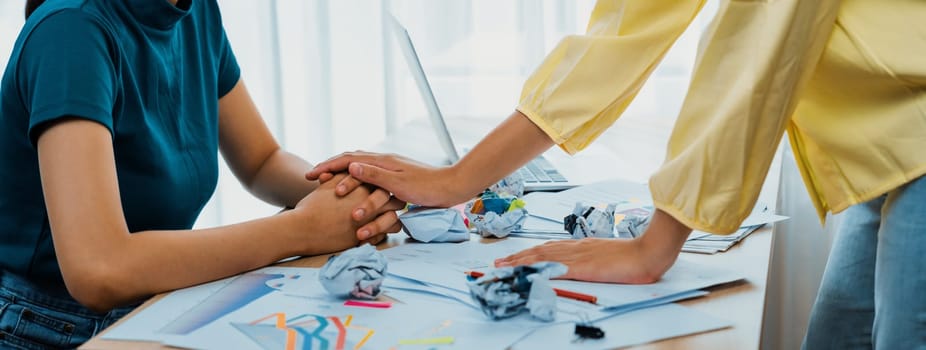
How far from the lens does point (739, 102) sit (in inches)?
32.4

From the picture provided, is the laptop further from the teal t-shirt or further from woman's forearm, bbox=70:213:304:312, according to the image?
woman's forearm, bbox=70:213:304:312

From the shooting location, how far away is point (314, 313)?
819mm

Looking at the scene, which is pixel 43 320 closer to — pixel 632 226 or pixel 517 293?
pixel 517 293

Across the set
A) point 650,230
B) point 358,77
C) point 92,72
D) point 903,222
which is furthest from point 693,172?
point 358,77

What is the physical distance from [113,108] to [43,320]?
258 mm

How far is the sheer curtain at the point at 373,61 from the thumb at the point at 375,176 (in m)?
1.37

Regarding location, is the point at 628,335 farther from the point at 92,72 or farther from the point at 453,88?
the point at 453,88

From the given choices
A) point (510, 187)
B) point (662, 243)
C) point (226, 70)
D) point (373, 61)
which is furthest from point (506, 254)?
point (373, 61)

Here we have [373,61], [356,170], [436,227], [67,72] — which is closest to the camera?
[67,72]

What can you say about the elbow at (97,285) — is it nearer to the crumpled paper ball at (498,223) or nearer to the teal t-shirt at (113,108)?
the teal t-shirt at (113,108)

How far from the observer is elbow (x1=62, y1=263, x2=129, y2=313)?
2.94 ft

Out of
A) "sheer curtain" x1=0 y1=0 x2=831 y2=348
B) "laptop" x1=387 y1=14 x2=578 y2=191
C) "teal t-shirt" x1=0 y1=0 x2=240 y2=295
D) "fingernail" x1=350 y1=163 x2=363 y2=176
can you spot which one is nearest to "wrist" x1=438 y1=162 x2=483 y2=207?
"fingernail" x1=350 y1=163 x2=363 y2=176

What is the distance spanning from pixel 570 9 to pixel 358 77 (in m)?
0.72

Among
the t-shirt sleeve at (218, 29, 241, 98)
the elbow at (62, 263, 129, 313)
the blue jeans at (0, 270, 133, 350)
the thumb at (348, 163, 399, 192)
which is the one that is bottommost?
the blue jeans at (0, 270, 133, 350)
